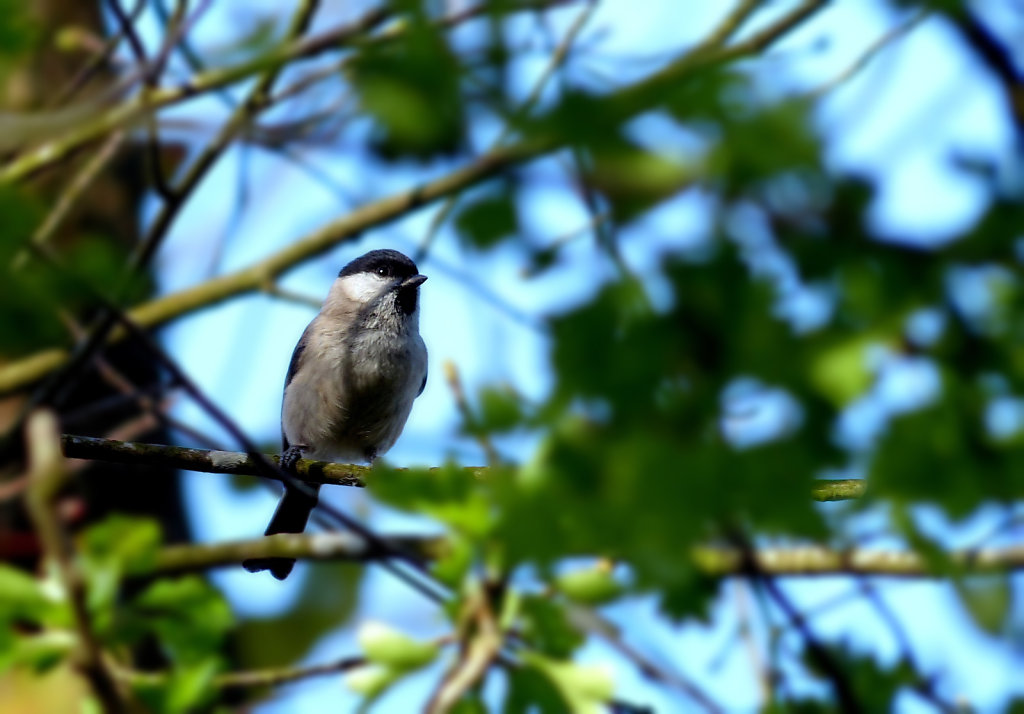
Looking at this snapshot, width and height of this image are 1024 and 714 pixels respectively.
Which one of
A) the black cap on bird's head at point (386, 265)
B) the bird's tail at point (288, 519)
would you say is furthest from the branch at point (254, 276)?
the bird's tail at point (288, 519)

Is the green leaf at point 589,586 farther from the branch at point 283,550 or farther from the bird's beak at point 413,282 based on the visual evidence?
the bird's beak at point 413,282

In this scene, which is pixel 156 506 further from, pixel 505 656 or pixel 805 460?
pixel 805 460

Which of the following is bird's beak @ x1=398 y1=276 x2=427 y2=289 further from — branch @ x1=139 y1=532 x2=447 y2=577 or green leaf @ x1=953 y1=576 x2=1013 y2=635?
green leaf @ x1=953 y1=576 x2=1013 y2=635

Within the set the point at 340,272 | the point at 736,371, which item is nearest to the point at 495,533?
the point at 736,371

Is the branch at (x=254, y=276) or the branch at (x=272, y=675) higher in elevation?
the branch at (x=254, y=276)

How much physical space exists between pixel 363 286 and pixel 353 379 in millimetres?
741

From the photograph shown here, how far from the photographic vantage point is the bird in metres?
5.23

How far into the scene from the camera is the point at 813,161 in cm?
168

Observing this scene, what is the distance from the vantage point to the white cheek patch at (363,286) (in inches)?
219

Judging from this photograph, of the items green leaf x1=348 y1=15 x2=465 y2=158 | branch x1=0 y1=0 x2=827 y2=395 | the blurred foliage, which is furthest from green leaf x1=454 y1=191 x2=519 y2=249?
branch x1=0 y1=0 x2=827 y2=395

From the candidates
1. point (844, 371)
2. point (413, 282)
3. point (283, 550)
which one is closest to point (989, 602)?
point (844, 371)

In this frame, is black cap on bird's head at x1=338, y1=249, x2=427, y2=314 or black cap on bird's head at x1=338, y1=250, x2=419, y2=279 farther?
black cap on bird's head at x1=338, y1=250, x2=419, y2=279

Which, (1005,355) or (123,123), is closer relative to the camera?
(1005,355)

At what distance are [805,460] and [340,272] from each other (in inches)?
196
